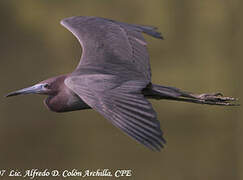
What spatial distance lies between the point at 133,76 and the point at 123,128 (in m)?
0.50

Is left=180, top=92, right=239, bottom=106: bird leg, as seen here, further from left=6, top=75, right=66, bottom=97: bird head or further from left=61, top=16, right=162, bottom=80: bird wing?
left=6, top=75, right=66, bottom=97: bird head

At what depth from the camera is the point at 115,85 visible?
5.86ft

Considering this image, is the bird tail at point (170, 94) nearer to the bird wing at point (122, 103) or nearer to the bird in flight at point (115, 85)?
the bird in flight at point (115, 85)

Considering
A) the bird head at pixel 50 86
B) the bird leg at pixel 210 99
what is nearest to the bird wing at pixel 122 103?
the bird head at pixel 50 86

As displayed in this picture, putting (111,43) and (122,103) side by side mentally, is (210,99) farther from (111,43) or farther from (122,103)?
(122,103)

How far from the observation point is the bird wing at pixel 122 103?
152 centimetres

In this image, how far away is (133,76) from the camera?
79.0 inches

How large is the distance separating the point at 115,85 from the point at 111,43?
530mm

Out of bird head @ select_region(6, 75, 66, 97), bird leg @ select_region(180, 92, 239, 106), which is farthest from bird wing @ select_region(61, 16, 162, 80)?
bird leg @ select_region(180, 92, 239, 106)

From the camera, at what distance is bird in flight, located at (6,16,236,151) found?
157 centimetres

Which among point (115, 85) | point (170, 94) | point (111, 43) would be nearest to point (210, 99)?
point (170, 94)

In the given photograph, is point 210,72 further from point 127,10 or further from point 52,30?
point 52,30

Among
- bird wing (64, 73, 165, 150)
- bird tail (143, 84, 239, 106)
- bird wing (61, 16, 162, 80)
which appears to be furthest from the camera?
bird wing (61, 16, 162, 80)

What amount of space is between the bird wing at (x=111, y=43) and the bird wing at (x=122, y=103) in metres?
0.26
